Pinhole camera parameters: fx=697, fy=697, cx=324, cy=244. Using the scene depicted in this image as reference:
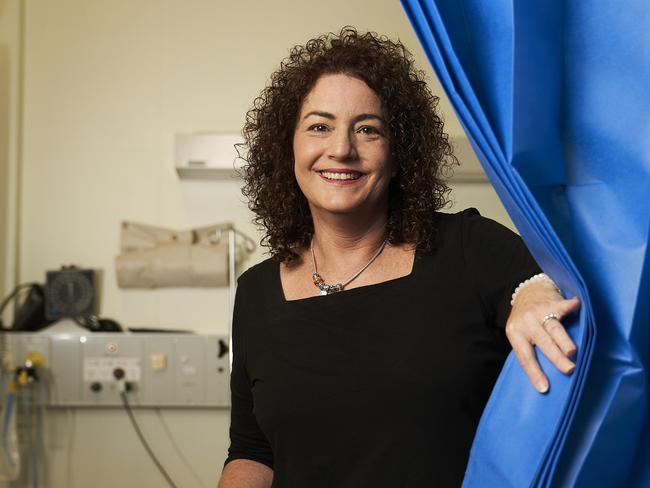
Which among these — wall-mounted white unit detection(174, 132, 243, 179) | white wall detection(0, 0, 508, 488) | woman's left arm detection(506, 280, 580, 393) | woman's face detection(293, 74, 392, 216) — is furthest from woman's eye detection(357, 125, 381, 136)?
white wall detection(0, 0, 508, 488)

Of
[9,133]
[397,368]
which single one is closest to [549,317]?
[397,368]

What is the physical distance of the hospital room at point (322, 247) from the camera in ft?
1.69

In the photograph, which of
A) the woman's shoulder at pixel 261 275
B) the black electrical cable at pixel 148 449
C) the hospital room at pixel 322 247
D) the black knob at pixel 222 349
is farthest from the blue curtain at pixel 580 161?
the black electrical cable at pixel 148 449

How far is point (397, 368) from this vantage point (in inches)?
42.3

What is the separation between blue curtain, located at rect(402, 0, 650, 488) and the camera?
496mm

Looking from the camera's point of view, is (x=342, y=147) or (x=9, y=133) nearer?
(x=342, y=147)

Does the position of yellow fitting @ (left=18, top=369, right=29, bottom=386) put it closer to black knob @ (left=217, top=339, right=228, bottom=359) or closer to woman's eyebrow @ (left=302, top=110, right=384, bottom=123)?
black knob @ (left=217, top=339, right=228, bottom=359)

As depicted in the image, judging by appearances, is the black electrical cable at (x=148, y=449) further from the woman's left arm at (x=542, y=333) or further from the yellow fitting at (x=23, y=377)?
the woman's left arm at (x=542, y=333)

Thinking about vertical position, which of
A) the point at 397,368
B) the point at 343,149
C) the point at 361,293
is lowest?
the point at 397,368

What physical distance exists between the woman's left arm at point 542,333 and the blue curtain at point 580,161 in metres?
0.02

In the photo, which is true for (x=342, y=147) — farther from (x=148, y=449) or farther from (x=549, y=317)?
(x=148, y=449)

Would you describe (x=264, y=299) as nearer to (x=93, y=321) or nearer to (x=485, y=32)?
(x=485, y=32)

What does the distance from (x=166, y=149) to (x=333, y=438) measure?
5.86 feet

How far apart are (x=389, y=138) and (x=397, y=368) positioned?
1.33 ft
